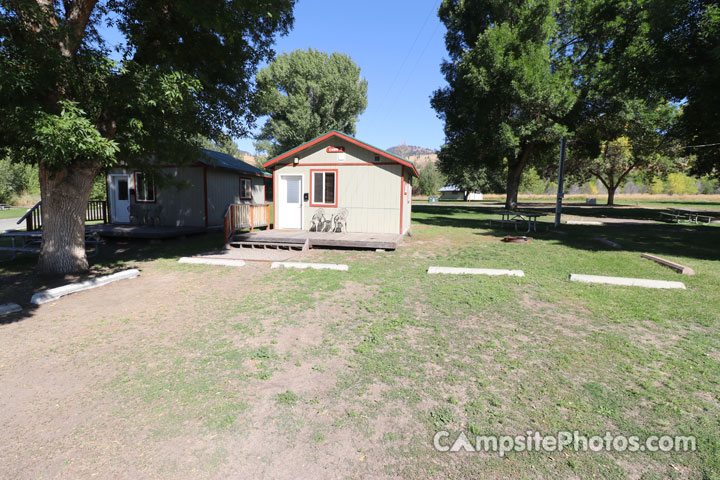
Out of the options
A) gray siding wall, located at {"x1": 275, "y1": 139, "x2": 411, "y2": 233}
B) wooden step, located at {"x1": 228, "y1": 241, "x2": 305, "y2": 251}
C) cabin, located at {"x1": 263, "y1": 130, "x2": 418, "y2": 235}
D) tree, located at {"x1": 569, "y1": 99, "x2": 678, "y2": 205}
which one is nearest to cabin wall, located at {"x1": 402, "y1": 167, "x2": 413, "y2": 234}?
cabin, located at {"x1": 263, "y1": 130, "x2": 418, "y2": 235}

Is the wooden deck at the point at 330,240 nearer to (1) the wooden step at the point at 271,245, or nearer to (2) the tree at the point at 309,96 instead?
(1) the wooden step at the point at 271,245

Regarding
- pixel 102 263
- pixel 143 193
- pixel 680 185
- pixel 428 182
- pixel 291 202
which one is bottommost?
pixel 102 263

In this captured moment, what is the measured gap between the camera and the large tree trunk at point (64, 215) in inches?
291

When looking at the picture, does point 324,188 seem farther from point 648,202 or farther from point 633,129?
point 648,202

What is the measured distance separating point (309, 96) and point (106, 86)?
29663 millimetres

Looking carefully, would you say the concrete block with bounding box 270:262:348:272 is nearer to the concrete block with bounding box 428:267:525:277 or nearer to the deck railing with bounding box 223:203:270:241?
the concrete block with bounding box 428:267:525:277

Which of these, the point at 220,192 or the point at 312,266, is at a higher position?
the point at 220,192

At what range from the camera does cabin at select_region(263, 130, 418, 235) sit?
42.3ft

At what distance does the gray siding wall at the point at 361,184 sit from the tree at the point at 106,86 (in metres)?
3.67

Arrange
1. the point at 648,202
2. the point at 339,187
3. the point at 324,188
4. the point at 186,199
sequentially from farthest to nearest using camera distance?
the point at 648,202 < the point at 186,199 < the point at 324,188 < the point at 339,187

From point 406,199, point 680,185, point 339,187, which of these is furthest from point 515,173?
point 680,185

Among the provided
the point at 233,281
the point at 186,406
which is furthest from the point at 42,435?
the point at 233,281

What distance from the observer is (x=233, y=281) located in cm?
763

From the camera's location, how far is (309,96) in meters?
34.1
